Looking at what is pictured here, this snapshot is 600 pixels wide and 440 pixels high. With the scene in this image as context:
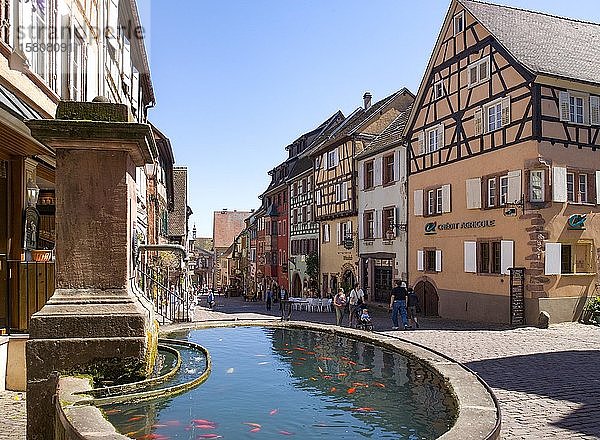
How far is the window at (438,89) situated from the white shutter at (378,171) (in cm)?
543

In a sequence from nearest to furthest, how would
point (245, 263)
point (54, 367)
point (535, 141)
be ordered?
point (54, 367), point (535, 141), point (245, 263)

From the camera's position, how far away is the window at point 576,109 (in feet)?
69.8

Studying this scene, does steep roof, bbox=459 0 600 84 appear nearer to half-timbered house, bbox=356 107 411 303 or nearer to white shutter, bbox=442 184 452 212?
white shutter, bbox=442 184 452 212

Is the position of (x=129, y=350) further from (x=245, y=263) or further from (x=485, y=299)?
(x=245, y=263)

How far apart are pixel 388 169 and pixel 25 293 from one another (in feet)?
82.7

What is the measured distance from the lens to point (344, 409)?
4738 millimetres

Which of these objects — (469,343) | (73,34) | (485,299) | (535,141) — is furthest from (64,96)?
(485,299)

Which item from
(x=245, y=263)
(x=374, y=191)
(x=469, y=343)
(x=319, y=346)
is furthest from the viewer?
(x=245, y=263)

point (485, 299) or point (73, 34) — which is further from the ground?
point (73, 34)

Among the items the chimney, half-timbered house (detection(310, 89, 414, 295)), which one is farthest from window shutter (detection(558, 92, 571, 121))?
the chimney

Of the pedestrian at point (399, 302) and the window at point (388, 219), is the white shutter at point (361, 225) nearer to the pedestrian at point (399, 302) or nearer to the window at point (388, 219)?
the window at point (388, 219)

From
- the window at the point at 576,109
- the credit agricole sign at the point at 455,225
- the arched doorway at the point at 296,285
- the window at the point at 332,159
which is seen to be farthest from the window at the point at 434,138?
the arched doorway at the point at 296,285

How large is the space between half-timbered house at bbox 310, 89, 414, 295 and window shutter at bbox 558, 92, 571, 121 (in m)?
14.2

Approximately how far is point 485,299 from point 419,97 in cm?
1026
